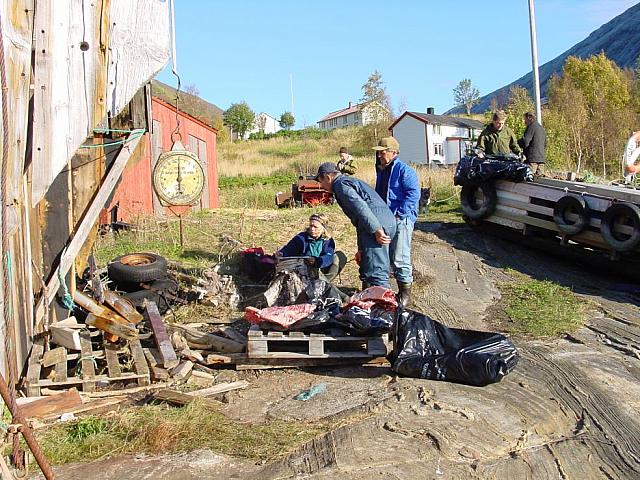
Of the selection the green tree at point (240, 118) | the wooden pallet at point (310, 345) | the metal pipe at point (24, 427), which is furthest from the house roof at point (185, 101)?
the green tree at point (240, 118)

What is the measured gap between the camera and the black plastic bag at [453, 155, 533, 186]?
10.4m

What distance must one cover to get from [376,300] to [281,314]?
816 mm

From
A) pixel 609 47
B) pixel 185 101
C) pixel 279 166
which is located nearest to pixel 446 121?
→ pixel 279 166

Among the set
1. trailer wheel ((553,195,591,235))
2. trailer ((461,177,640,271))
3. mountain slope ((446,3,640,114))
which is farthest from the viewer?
mountain slope ((446,3,640,114))

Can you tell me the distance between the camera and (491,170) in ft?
35.2

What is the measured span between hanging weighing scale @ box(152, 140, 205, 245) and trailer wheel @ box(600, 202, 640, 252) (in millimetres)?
5114

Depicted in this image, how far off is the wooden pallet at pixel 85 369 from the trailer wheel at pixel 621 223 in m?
5.88

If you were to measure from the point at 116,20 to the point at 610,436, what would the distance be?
4.67 m

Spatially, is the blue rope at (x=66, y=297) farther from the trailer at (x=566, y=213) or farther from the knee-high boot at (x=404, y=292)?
the trailer at (x=566, y=213)

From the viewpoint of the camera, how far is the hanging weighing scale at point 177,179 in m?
8.56

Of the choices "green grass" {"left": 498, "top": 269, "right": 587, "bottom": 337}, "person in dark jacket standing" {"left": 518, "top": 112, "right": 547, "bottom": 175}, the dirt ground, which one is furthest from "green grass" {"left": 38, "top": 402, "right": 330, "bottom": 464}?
"person in dark jacket standing" {"left": 518, "top": 112, "right": 547, "bottom": 175}

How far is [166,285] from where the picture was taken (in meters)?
7.49

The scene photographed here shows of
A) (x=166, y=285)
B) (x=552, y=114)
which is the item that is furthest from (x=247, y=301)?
(x=552, y=114)

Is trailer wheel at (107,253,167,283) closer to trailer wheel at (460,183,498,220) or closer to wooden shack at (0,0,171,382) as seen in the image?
wooden shack at (0,0,171,382)
